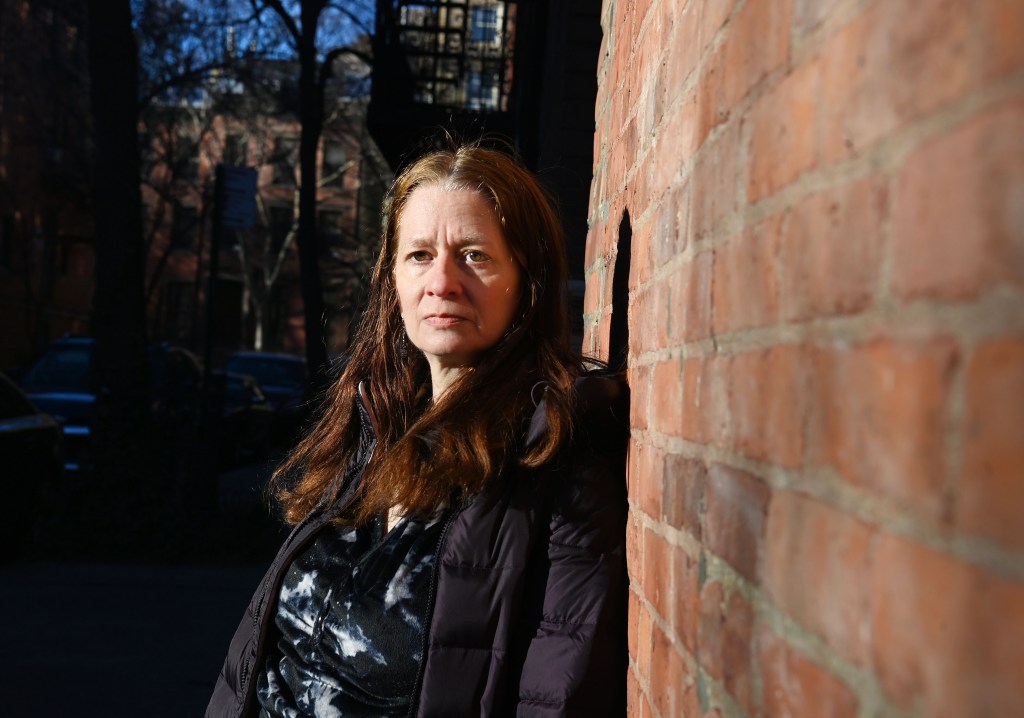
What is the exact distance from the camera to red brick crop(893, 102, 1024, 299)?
1.88 feet

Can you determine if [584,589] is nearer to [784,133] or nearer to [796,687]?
[796,687]

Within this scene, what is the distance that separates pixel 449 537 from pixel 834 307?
3.75ft

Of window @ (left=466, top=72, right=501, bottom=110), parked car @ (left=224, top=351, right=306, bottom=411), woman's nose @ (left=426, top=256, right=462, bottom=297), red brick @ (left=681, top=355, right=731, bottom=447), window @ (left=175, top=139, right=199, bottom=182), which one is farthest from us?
window @ (left=175, top=139, right=199, bottom=182)

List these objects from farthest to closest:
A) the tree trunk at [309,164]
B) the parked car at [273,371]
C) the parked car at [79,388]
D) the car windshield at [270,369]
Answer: the car windshield at [270,369] < the parked car at [273,371] < the tree trunk at [309,164] < the parked car at [79,388]

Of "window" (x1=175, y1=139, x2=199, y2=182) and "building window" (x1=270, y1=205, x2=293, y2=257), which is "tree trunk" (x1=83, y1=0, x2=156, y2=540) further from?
"building window" (x1=270, y1=205, x2=293, y2=257)

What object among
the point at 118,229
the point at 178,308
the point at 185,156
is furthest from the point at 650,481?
the point at 178,308

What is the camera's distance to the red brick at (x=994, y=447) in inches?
22.0

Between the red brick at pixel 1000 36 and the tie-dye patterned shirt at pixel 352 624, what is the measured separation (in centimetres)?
148

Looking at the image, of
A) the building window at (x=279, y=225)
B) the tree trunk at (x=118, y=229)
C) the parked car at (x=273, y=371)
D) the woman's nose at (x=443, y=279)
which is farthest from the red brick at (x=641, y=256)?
the building window at (x=279, y=225)

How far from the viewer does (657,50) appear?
1840 millimetres

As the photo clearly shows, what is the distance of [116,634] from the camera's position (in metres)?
5.83

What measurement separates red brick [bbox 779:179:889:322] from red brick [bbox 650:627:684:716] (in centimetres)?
61

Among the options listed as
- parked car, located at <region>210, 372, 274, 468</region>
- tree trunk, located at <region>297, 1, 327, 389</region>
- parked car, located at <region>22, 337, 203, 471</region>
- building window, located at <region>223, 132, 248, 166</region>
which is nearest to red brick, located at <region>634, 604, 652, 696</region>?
parked car, located at <region>22, 337, 203, 471</region>

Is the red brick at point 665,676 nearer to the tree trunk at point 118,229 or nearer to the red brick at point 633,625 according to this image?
the red brick at point 633,625
